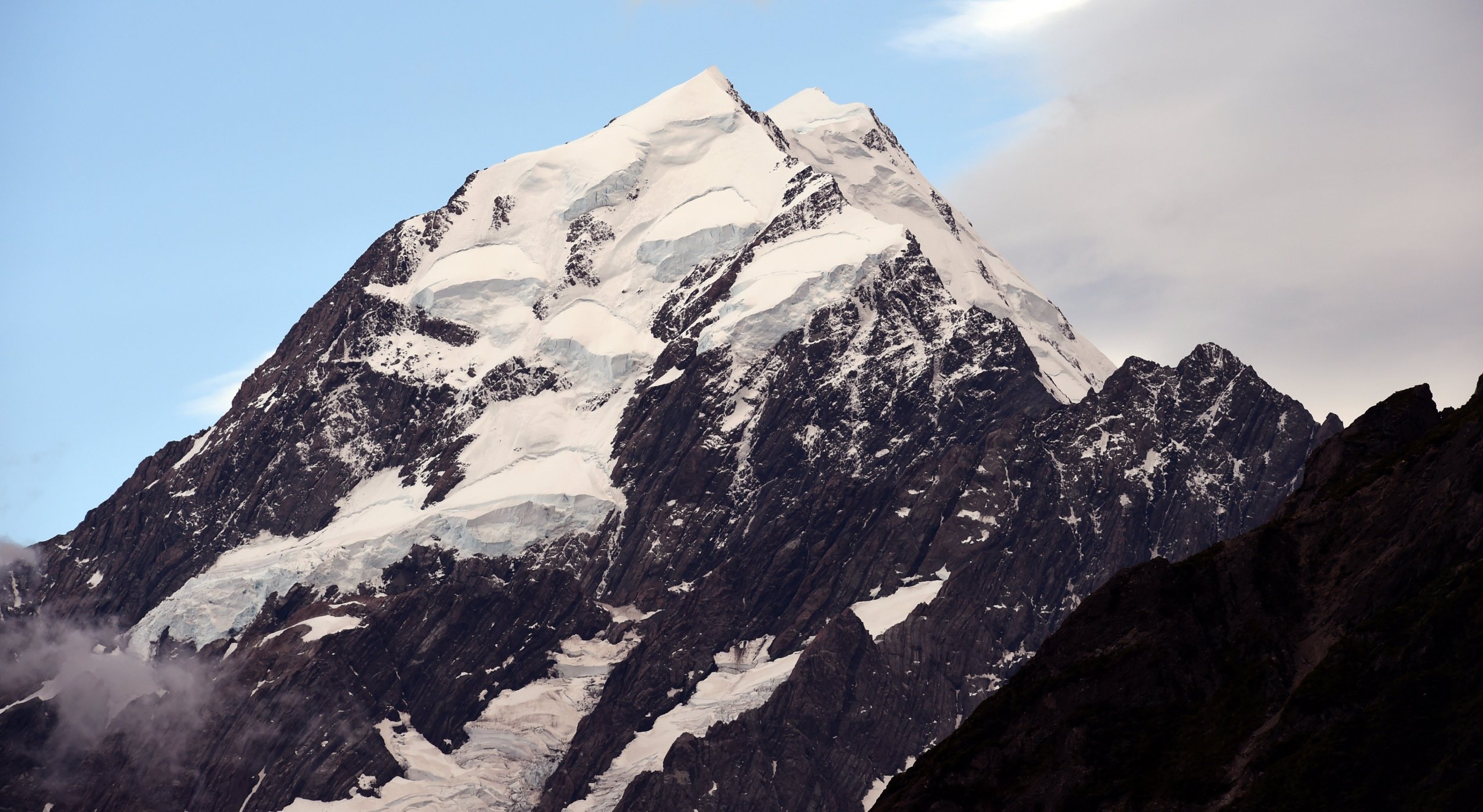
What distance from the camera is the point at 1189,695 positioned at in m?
173

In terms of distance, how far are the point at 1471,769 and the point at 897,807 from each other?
50.4 m

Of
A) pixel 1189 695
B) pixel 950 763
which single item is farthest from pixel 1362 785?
pixel 950 763

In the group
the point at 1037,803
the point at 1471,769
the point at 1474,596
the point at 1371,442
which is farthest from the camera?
the point at 1371,442

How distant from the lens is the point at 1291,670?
16850 centimetres

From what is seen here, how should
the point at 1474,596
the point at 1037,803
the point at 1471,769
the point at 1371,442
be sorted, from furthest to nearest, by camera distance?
1. the point at 1371,442
2. the point at 1037,803
3. the point at 1474,596
4. the point at 1471,769

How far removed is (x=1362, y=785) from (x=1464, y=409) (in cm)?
4176

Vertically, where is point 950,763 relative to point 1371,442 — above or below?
below

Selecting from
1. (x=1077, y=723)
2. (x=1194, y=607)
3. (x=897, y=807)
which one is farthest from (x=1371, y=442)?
(x=897, y=807)

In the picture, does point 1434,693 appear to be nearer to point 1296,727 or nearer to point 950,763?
point 1296,727

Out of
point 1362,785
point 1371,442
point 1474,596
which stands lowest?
point 1362,785

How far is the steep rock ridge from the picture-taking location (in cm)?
15188

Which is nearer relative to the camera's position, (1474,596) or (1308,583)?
(1474,596)

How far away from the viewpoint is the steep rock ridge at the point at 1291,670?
152 meters

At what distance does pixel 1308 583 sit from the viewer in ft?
573
